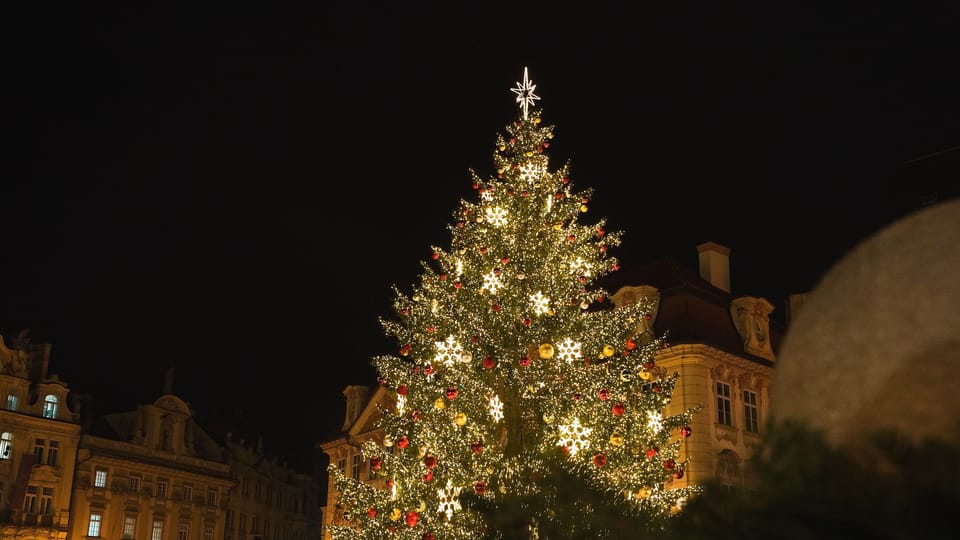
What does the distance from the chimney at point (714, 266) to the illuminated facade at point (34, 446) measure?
1366 inches

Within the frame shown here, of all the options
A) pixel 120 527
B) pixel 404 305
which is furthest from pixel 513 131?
pixel 120 527

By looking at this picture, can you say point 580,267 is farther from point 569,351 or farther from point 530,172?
point 530,172

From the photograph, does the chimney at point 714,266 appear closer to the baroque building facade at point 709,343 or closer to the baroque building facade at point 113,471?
the baroque building facade at point 709,343

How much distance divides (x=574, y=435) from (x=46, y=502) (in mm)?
41935

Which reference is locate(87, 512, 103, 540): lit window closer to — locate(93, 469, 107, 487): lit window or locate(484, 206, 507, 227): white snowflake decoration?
locate(93, 469, 107, 487): lit window

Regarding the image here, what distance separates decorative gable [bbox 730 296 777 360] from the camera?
103 feet

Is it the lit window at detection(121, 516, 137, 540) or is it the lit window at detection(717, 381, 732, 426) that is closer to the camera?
the lit window at detection(717, 381, 732, 426)

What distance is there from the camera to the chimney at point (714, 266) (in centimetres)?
3428

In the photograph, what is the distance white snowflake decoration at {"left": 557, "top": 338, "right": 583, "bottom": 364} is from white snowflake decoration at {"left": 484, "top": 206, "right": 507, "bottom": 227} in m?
2.75

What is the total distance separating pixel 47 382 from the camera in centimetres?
5259

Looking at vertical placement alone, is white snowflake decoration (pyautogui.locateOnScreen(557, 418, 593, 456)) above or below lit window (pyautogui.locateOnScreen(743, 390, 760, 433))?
below

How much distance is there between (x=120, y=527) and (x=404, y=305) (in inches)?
1649

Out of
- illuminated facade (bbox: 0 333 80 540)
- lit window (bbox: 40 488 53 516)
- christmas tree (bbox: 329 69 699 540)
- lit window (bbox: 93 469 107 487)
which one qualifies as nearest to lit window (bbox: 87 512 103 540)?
lit window (bbox: 93 469 107 487)

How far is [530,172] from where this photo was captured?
2016cm
